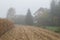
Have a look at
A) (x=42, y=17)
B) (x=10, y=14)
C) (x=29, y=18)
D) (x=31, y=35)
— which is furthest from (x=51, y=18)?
(x=31, y=35)

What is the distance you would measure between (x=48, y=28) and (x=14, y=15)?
147 inches

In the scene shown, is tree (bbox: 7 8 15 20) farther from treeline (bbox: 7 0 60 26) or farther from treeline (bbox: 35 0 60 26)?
treeline (bbox: 35 0 60 26)

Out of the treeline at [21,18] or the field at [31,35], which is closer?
the field at [31,35]

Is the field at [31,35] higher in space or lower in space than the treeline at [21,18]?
lower

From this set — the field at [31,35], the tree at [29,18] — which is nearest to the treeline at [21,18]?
the tree at [29,18]

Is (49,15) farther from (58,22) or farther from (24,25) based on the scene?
(24,25)

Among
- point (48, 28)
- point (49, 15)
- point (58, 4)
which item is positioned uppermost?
point (58, 4)

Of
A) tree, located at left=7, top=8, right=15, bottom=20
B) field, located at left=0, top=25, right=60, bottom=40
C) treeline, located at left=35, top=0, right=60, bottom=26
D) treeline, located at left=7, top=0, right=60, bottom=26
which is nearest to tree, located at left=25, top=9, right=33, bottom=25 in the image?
treeline, located at left=7, top=0, right=60, bottom=26

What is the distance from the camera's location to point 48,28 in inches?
537

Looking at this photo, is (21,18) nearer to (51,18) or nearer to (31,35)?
(51,18)

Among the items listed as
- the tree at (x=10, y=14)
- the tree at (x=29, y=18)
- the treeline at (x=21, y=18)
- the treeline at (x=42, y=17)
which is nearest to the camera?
the treeline at (x=42, y=17)

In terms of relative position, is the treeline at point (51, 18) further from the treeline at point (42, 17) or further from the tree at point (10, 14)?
the tree at point (10, 14)

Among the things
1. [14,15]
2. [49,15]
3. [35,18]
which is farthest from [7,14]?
[49,15]

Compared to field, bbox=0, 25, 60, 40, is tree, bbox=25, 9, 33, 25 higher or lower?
higher
